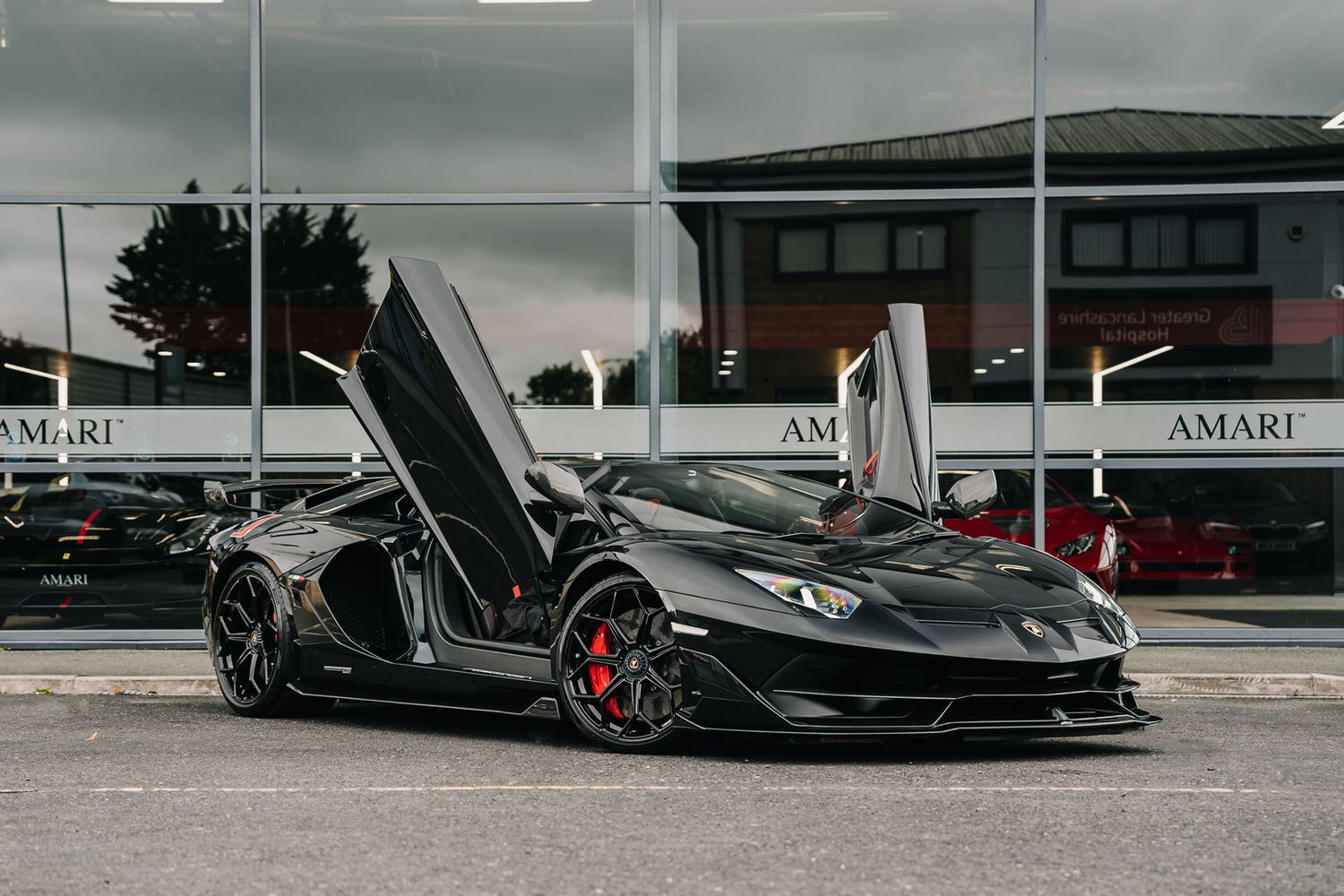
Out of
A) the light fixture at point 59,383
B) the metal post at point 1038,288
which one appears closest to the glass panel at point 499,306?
the light fixture at point 59,383

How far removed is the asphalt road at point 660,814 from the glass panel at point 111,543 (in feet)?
14.6

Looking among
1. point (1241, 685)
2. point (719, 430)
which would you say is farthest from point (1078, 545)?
point (719, 430)

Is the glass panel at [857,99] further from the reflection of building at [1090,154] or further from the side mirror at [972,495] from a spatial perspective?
the side mirror at [972,495]

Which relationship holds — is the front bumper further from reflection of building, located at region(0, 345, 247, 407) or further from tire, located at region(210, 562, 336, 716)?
reflection of building, located at region(0, 345, 247, 407)

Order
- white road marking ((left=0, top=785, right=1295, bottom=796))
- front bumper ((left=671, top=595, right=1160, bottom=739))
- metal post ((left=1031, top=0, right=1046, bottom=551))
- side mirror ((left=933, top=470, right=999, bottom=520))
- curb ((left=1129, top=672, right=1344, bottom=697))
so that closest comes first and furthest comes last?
white road marking ((left=0, top=785, right=1295, bottom=796)) < front bumper ((left=671, top=595, right=1160, bottom=739)) < side mirror ((left=933, top=470, right=999, bottom=520)) < curb ((left=1129, top=672, right=1344, bottom=697)) < metal post ((left=1031, top=0, right=1046, bottom=551))

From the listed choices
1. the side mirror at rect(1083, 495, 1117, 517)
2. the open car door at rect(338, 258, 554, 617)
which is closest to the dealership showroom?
the side mirror at rect(1083, 495, 1117, 517)

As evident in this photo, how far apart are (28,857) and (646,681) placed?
2302 mm

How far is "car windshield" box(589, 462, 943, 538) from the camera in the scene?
629cm

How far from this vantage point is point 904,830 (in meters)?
4.15

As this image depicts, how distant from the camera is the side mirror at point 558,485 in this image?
231 inches

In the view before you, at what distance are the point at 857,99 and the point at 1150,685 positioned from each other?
4.95 metres

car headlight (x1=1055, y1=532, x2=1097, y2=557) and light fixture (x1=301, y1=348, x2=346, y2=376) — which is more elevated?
light fixture (x1=301, y1=348, x2=346, y2=376)

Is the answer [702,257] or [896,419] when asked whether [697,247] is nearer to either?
[702,257]

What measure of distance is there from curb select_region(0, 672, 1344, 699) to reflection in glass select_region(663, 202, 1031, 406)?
3096mm
